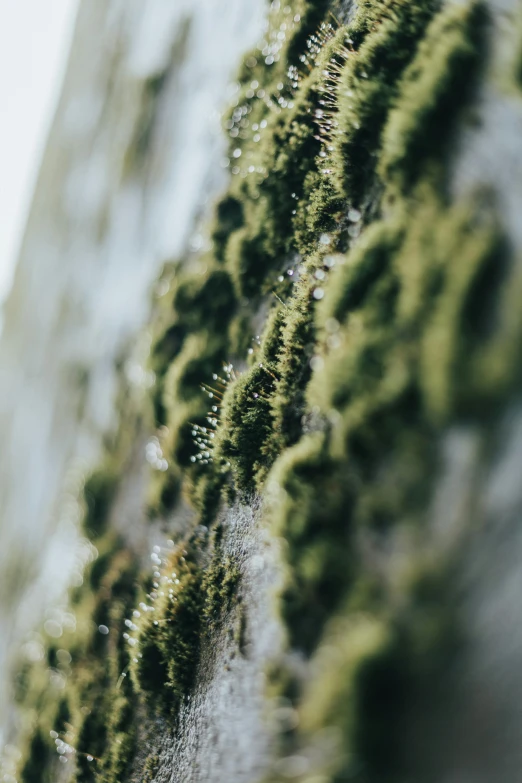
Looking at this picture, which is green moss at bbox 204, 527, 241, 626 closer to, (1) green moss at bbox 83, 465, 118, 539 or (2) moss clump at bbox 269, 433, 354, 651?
(2) moss clump at bbox 269, 433, 354, 651

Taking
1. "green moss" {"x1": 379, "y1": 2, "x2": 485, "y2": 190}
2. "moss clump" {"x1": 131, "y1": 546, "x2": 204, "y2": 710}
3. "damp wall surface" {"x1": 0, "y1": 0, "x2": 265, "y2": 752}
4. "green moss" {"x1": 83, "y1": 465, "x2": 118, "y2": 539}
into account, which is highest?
"damp wall surface" {"x1": 0, "y1": 0, "x2": 265, "y2": 752}

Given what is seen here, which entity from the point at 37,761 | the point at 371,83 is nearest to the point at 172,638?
the point at 37,761

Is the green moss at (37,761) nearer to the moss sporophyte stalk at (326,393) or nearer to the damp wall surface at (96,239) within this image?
the moss sporophyte stalk at (326,393)

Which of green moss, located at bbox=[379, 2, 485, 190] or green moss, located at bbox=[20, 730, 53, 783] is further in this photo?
green moss, located at bbox=[20, 730, 53, 783]

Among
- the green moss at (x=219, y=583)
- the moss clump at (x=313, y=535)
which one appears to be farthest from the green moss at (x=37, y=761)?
the moss clump at (x=313, y=535)

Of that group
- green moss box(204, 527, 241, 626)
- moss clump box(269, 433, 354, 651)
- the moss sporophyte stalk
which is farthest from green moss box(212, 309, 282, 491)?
moss clump box(269, 433, 354, 651)

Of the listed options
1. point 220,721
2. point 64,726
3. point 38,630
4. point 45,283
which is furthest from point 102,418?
point 45,283
